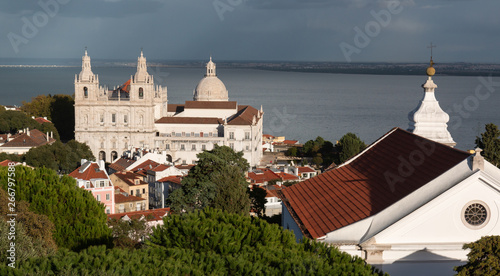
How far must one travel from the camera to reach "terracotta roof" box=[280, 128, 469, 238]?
12.2 meters

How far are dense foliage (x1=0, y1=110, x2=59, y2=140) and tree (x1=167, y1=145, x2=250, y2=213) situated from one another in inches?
1494

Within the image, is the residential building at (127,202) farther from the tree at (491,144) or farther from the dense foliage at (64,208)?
the tree at (491,144)

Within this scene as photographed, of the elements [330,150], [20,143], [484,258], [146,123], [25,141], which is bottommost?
[484,258]

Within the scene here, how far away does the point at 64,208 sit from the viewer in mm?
15062

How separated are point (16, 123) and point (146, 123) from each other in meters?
12.2

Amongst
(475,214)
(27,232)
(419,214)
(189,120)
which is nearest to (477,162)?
(475,214)

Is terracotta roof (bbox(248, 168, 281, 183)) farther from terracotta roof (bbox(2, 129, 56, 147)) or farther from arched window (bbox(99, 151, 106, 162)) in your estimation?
arched window (bbox(99, 151, 106, 162))

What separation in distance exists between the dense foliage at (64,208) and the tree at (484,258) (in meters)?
7.77

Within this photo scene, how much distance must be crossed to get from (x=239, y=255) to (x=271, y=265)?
0.63 meters

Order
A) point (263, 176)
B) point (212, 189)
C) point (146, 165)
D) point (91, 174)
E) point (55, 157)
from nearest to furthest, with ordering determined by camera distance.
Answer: point (212, 189), point (91, 174), point (263, 176), point (146, 165), point (55, 157)

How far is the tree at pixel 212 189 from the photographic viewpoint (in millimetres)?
19734

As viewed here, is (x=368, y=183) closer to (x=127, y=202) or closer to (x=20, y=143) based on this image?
(x=127, y=202)

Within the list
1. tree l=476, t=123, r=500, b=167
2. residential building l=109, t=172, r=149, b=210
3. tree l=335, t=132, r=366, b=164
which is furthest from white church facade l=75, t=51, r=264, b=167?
tree l=476, t=123, r=500, b=167

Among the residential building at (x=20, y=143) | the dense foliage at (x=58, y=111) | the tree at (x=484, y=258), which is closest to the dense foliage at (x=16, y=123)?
the dense foliage at (x=58, y=111)
